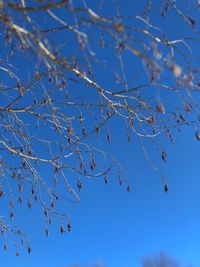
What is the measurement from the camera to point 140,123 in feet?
12.8

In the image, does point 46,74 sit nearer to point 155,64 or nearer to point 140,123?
point 140,123

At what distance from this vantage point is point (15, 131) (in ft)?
13.9

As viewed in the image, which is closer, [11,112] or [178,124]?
[178,124]

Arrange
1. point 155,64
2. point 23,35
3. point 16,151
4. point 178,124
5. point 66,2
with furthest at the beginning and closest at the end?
point 16,151 < point 178,124 < point 23,35 < point 66,2 < point 155,64

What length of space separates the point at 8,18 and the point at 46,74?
1.82 metres

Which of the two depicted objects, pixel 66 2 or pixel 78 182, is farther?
pixel 78 182

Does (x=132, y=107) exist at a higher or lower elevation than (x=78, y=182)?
higher

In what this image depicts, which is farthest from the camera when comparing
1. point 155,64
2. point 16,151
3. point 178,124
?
point 16,151

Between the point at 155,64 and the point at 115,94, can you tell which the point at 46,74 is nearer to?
the point at 115,94

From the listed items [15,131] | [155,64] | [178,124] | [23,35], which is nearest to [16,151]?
[15,131]

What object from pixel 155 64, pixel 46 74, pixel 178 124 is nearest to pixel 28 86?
pixel 46 74

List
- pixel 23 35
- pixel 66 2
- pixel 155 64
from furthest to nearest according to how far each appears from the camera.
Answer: pixel 23 35 → pixel 66 2 → pixel 155 64

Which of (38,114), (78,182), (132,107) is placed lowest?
(78,182)

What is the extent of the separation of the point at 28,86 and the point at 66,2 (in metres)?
1.91
